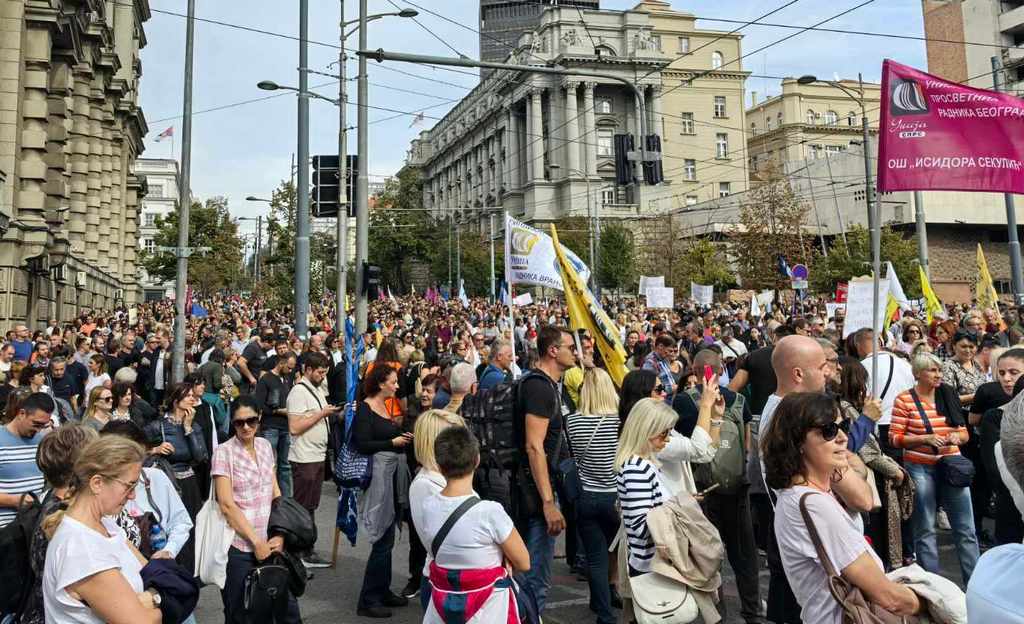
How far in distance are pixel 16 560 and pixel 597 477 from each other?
342cm

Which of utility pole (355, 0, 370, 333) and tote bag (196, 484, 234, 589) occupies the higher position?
utility pole (355, 0, 370, 333)

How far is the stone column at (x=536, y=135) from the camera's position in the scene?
78.2 metres

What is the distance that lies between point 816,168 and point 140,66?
41376 millimetres

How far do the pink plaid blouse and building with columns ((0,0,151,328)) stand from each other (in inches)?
721

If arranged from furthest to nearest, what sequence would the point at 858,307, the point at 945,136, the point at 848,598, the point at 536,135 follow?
the point at 536,135
the point at 858,307
the point at 945,136
the point at 848,598

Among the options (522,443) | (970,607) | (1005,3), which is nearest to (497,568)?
(522,443)

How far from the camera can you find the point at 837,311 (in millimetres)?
Result: 19047

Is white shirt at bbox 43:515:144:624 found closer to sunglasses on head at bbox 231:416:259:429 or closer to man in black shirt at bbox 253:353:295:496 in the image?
sunglasses on head at bbox 231:416:259:429

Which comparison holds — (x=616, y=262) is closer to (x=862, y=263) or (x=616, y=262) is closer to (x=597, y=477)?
(x=862, y=263)

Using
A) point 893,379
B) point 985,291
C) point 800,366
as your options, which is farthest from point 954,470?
point 985,291

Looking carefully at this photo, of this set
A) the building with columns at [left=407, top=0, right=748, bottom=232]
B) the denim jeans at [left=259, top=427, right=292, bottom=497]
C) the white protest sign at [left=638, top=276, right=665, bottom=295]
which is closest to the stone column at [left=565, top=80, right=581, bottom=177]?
the building with columns at [left=407, top=0, right=748, bottom=232]

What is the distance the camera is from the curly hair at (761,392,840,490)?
3.35 meters

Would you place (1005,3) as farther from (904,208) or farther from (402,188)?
(402,188)

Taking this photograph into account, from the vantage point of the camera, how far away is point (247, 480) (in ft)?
16.8
